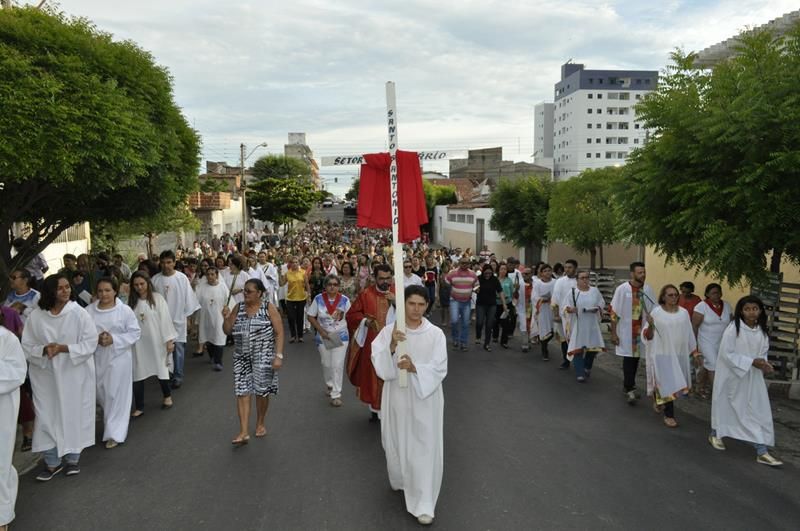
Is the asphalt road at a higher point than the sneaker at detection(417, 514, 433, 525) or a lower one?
lower

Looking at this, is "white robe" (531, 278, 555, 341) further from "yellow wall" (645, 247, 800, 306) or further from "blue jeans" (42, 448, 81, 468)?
"blue jeans" (42, 448, 81, 468)

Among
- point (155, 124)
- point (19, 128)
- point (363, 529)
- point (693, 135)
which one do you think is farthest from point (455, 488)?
point (155, 124)

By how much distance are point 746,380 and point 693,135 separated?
2.95 metres

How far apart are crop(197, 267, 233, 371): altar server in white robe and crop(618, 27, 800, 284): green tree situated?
6.32 meters

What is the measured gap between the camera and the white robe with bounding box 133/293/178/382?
7.57 metres

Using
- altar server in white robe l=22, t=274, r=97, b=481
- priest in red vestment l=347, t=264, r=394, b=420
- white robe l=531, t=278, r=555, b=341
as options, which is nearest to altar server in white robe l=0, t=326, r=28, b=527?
altar server in white robe l=22, t=274, r=97, b=481

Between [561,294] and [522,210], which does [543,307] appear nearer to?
[561,294]

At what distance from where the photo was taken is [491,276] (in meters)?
11.9

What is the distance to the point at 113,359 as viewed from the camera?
6.60m

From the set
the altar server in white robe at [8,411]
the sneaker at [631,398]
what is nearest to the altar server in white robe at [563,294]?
the sneaker at [631,398]

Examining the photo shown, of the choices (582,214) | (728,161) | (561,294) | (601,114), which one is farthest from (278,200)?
(601,114)

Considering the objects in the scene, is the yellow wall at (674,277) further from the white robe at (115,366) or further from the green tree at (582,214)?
the white robe at (115,366)

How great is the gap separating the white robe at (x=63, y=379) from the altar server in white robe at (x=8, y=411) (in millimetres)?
914

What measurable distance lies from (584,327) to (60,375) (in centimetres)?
678
